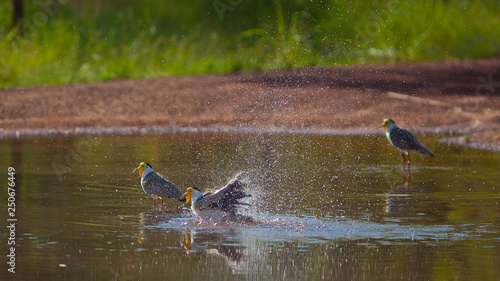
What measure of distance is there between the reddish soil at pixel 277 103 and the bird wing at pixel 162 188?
641 centimetres

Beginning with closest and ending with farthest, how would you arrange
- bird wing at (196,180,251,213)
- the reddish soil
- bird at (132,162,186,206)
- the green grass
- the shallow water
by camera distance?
the shallow water
bird wing at (196,180,251,213)
bird at (132,162,186,206)
the reddish soil
the green grass

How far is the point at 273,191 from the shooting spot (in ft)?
30.7

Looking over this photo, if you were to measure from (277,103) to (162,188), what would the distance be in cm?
837

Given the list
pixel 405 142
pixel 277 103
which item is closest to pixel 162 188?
pixel 405 142

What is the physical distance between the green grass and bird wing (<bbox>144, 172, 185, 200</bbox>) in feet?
35.3

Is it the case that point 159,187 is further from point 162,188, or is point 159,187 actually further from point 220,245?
point 220,245

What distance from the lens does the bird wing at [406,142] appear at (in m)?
11.1

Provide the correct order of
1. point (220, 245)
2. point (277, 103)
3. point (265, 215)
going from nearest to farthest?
point (220, 245) → point (265, 215) → point (277, 103)

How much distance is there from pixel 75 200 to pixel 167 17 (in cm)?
1812

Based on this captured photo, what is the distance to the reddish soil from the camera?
1530 centimetres

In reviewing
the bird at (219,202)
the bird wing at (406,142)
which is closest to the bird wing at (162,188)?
the bird at (219,202)

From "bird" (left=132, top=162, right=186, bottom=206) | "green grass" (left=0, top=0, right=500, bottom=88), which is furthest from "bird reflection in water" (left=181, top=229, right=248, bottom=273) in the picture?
"green grass" (left=0, top=0, right=500, bottom=88)

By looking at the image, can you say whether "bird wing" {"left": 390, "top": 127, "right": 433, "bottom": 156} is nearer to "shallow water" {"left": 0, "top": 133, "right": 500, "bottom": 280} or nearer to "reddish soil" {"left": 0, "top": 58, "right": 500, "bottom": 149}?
"shallow water" {"left": 0, "top": 133, "right": 500, "bottom": 280}

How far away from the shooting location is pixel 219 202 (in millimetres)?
7539
